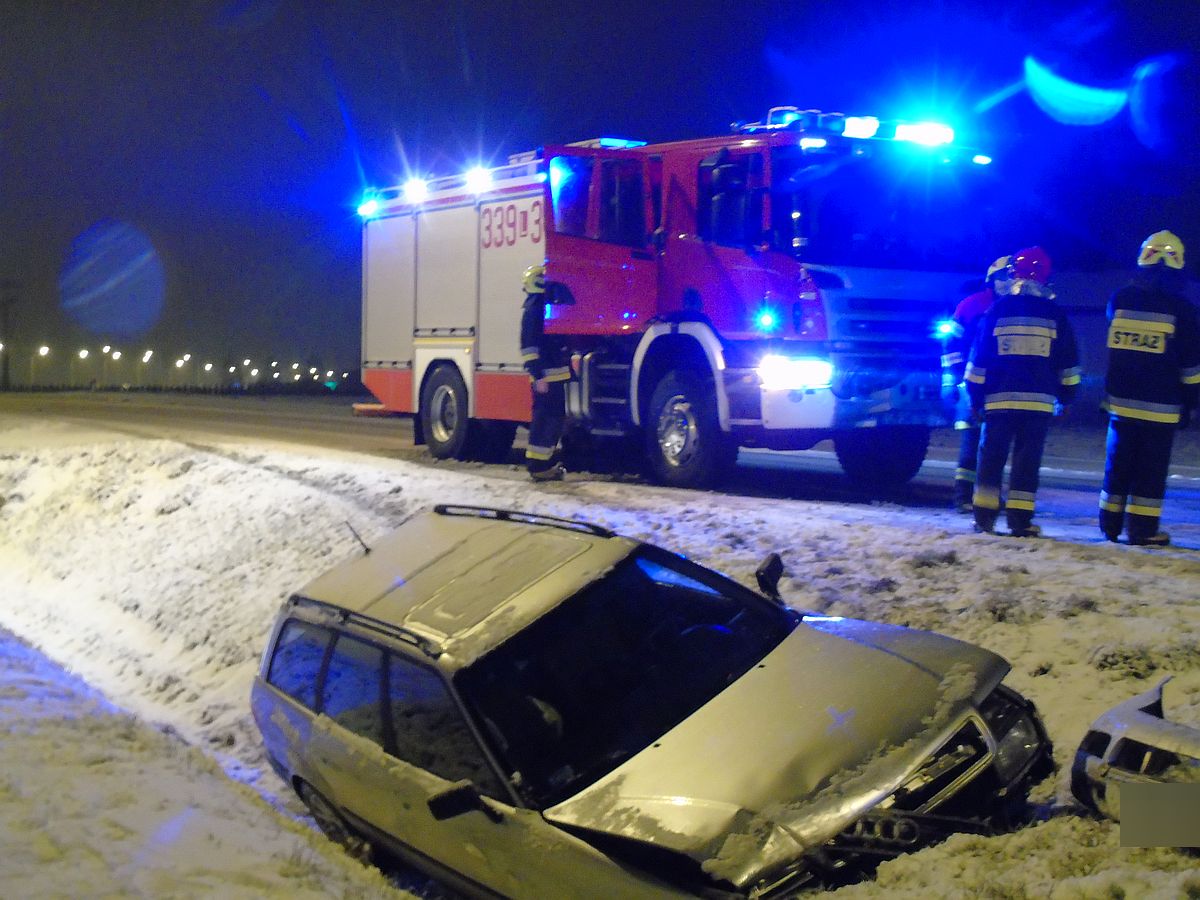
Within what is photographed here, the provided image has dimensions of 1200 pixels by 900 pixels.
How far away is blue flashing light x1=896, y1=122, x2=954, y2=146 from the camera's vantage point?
10555mm

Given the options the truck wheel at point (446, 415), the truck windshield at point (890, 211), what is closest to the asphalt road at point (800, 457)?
the truck wheel at point (446, 415)

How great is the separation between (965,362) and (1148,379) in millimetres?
2587

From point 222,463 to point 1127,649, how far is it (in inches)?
426

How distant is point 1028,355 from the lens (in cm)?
800

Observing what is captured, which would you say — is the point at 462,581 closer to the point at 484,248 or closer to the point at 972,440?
the point at 972,440

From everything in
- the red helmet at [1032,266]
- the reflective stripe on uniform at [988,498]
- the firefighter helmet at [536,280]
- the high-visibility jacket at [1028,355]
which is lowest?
the reflective stripe on uniform at [988,498]

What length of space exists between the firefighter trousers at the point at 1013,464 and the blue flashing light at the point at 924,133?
11.1 ft

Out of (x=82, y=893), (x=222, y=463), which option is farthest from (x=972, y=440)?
(x=222, y=463)

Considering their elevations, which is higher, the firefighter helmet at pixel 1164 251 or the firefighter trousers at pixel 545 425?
the firefighter helmet at pixel 1164 251

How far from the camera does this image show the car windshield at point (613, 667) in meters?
4.11

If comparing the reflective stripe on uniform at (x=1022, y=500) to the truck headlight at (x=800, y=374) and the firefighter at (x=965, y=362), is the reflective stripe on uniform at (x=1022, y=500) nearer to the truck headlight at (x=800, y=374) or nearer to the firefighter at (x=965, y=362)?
the firefighter at (x=965, y=362)

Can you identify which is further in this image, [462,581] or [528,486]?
[528,486]

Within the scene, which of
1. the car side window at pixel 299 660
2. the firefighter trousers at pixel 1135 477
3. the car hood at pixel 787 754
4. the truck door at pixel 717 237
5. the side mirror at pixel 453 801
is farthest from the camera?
the truck door at pixel 717 237

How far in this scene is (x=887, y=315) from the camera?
10281 millimetres
